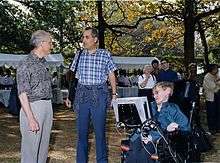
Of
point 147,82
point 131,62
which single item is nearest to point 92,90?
point 147,82

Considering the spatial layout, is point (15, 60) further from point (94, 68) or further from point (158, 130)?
point (158, 130)

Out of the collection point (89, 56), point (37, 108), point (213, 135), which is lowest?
point (213, 135)

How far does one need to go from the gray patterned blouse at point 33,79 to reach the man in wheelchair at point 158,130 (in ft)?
3.38

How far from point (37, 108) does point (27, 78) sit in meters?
0.32

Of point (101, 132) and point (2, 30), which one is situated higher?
point (2, 30)

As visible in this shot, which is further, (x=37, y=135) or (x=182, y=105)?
(x=182, y=105)

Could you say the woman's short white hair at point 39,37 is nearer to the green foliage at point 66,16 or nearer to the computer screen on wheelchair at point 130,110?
the computer screen on wheelchair at point 130,110

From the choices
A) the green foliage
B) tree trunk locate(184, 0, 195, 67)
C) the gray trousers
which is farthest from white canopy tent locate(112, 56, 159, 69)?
the gray trousers

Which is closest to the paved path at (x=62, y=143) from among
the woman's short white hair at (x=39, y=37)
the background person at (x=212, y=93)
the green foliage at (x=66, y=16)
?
the background person at (x=212, y=93)

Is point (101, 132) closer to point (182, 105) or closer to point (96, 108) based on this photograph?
point (96, 108)

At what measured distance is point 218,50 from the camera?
40969 mm

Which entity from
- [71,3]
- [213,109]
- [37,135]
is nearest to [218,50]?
[71,3]

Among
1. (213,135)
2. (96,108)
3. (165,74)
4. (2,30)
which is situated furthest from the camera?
(2,30)

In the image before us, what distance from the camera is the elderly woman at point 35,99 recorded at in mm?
4918
